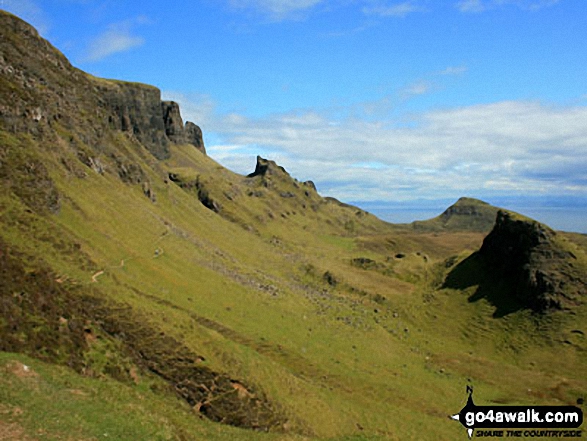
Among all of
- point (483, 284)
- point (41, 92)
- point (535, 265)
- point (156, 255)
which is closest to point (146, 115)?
point (41, 92)

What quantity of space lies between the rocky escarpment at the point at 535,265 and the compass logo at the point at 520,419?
3336cm

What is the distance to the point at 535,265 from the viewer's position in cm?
8800

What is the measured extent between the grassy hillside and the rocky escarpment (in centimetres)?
295

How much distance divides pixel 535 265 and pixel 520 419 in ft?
156

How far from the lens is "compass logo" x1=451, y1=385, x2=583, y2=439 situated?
Result: 151 feet

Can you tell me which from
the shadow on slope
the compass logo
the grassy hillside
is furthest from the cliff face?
the shadow on slope

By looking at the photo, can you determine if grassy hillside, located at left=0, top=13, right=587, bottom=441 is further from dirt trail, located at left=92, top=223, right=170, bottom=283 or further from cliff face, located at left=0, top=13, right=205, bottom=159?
cliff face, located at left=0, top=13, right=205, bottom=159

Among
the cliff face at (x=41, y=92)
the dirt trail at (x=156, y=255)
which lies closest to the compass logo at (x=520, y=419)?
the dirt trail at (x=156, y=255)

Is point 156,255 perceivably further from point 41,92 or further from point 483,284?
point 483,284

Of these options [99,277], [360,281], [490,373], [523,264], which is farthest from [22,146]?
[523,264]

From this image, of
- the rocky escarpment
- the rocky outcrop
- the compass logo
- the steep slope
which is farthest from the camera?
the rocky outcrop

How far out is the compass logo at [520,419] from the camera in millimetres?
46094

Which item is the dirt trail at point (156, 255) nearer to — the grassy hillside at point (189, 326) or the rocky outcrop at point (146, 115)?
the grassy hillside at point (189, 326)

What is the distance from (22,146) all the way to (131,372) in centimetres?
4438
